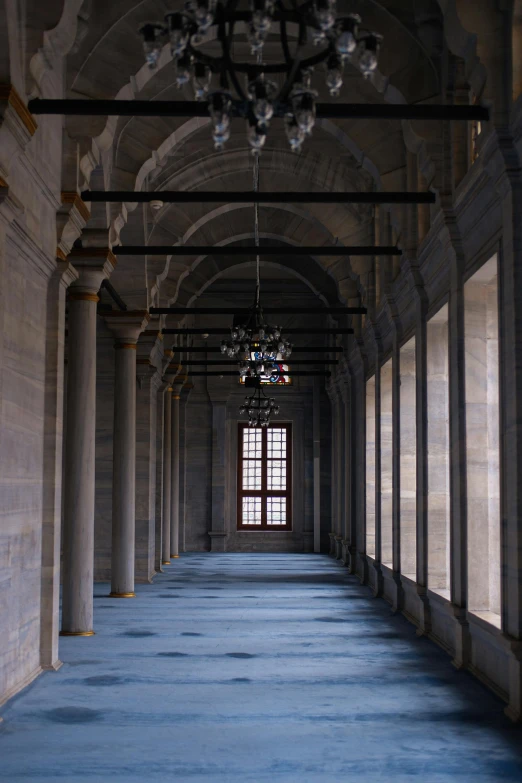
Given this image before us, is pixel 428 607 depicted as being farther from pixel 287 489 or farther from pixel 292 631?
pixel 287 489

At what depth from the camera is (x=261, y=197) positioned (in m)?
10.2

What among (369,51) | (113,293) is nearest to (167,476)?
(113,293)

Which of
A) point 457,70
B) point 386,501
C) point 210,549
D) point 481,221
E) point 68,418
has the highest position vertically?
point 457,70

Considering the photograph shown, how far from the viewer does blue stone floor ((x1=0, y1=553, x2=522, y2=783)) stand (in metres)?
6.41

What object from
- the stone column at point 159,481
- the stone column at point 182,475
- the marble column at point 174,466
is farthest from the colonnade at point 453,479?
the stone column at point 182,475

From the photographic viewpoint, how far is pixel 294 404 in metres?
31.0

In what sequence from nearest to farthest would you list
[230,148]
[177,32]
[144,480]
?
[177,32]
[230,148]
[144,480]

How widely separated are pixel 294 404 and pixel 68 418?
1935 centimetres

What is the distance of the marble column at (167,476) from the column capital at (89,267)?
12.1 metres

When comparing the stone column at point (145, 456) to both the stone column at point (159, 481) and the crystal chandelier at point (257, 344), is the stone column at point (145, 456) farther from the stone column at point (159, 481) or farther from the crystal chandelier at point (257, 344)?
the crystal chandelier at point (257, 344)

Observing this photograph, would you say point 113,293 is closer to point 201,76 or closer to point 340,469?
point 201,76

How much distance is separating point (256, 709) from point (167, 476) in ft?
55.7

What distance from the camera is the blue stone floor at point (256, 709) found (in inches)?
252

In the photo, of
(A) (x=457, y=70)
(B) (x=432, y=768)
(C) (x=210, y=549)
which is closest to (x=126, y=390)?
(A) (x=457, y=70)
